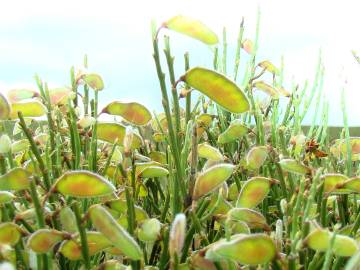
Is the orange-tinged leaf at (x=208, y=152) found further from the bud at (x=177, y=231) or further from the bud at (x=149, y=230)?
the bud at (x=177, y=231)

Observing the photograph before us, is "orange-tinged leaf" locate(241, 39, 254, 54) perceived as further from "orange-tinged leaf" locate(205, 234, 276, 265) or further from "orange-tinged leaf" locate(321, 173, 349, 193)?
"orange-tinged leaf" locate(205, 234, 276, 265)

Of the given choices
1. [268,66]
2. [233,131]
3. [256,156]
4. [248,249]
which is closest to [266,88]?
[268,66]

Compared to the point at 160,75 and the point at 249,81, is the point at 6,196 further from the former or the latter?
the point at 249,81

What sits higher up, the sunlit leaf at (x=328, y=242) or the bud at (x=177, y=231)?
the bud at (x=177, y=231)

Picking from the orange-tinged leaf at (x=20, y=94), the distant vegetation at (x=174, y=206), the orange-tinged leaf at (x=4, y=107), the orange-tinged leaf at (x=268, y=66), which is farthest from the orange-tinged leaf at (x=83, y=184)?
the orange-tinged leaf at (x=268, y=66)

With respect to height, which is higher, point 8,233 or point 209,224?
point 8,233

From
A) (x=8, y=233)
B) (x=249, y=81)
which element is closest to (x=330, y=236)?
(x=8, y=233)

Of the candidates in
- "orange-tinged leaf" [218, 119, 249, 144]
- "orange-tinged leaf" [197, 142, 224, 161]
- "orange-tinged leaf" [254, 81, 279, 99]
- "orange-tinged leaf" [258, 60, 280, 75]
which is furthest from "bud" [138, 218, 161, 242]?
"orange-tinged leaf" [258, 60, 280, 75]
